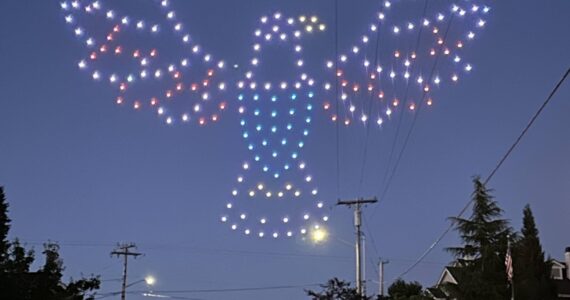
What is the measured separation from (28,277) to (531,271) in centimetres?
1522

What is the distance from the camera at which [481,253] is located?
77.6ft

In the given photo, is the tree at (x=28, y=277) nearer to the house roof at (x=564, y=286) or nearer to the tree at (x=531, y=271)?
the tree at (x=531, y=271)

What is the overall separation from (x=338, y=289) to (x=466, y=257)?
23.3ft

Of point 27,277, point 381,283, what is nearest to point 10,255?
point 27,277

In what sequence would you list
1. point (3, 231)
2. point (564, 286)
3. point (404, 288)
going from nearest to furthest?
point (3, 231)
point (564, 286)
point (404, 288)

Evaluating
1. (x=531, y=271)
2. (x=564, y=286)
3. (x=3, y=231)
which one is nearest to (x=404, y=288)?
(x=564, y=286)

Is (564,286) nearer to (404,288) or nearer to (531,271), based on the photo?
(531,271)

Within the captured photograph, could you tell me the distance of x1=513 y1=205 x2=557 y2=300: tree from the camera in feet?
77.0

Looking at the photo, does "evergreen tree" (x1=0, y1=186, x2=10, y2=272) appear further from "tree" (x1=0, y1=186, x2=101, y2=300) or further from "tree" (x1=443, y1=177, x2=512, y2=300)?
"tree" (x1=443, y1=177, x2=512, y2=300)

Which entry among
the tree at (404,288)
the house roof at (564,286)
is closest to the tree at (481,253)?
the house roof at (564,286)

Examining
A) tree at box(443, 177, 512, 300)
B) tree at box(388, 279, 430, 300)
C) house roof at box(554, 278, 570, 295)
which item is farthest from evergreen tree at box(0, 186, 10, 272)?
tree at box(388, 279, 430, 300)

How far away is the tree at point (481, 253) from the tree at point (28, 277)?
→ 11.9 m

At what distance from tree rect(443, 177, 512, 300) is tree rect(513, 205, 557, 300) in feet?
2.22

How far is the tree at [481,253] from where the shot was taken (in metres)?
22.8
